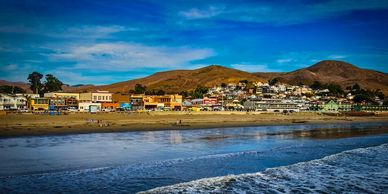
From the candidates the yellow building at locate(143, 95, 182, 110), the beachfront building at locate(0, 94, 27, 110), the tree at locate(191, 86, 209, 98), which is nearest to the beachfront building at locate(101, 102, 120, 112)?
the yellow building at locate(143, 95, 182, 110)

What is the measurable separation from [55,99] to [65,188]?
6471cm

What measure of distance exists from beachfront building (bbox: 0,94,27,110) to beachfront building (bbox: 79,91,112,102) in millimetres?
10693

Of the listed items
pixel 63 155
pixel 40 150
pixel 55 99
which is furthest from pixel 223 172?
pixel 55 99

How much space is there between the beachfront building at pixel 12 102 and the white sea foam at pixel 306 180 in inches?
2560

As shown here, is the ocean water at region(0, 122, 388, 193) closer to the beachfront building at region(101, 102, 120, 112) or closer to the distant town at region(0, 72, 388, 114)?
the distant town at region(0, 72, 388, 114)

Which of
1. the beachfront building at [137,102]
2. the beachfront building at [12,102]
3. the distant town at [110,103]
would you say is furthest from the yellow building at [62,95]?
the beachfront building at [137,102]

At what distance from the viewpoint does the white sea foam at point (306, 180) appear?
9.93 meters

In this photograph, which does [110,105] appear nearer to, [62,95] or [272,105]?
[62,95]

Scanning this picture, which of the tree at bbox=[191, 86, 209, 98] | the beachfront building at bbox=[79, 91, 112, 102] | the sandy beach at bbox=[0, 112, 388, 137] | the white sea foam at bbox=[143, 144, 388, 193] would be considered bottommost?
the white sea foam at bbox=[143, 144, 388, 193]

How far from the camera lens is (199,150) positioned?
18844 mm

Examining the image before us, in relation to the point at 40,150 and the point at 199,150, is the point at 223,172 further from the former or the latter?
the point at 40,150

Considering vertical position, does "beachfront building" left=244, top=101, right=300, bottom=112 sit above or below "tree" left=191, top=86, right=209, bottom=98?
below

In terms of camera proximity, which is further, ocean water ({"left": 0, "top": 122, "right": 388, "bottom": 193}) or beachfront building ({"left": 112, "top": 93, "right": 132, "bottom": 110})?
beachfront building ({"left": 112, "top": 93, "right": 132, "bottom": 110})

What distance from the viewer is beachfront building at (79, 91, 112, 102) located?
7531cm
